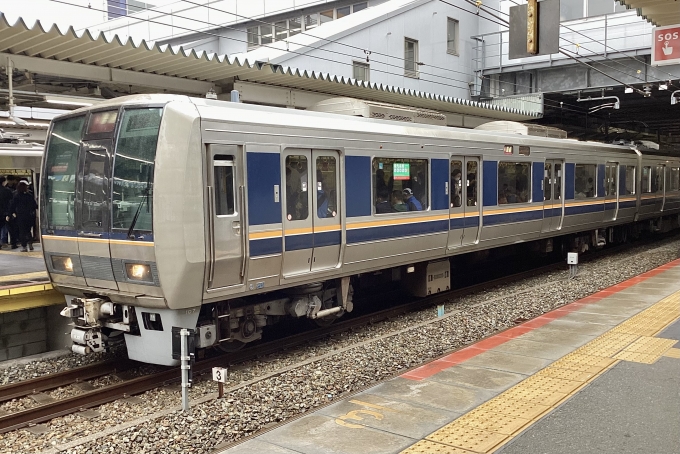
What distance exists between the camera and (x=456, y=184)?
10250mm

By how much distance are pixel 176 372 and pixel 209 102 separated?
9.70 feet

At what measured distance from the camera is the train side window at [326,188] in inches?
303

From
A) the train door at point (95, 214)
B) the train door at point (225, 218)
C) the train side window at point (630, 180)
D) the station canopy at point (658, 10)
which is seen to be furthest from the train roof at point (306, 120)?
the train side window at point (630, 180)

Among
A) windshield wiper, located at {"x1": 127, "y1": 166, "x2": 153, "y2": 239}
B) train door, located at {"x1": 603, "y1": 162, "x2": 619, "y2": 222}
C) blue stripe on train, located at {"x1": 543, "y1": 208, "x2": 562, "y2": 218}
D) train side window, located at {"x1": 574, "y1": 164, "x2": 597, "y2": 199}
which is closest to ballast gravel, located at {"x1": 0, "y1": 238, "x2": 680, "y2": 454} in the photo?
windshield wiper, located at {"x1": 127, "y1": 166, "x2": 153, "y2": 239}

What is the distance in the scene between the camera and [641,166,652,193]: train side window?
18469 millimetres

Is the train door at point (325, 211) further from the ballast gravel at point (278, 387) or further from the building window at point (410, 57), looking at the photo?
the building window at point (410, 57)

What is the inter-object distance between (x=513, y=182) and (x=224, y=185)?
6.88 meters

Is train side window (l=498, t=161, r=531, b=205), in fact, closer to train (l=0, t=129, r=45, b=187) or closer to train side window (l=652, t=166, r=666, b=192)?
train (l=0, t=129, r=45, b=187)

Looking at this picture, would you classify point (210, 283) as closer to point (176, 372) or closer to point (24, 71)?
point (176, 372)

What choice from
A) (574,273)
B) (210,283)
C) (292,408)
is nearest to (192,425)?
(292,408)

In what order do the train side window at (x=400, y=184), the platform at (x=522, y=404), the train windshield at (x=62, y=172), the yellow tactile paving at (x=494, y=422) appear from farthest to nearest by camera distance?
the train side window at (x=400, y=184), the train windshield at (x=62, y=172), the yellow tactile paving at (x=494, y=422), the platform at (x=522, y=404)

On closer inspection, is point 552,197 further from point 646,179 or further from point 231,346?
point 231,346

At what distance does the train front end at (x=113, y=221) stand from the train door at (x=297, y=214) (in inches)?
54.3

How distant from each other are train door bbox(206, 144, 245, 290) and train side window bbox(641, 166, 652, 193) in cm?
1537
